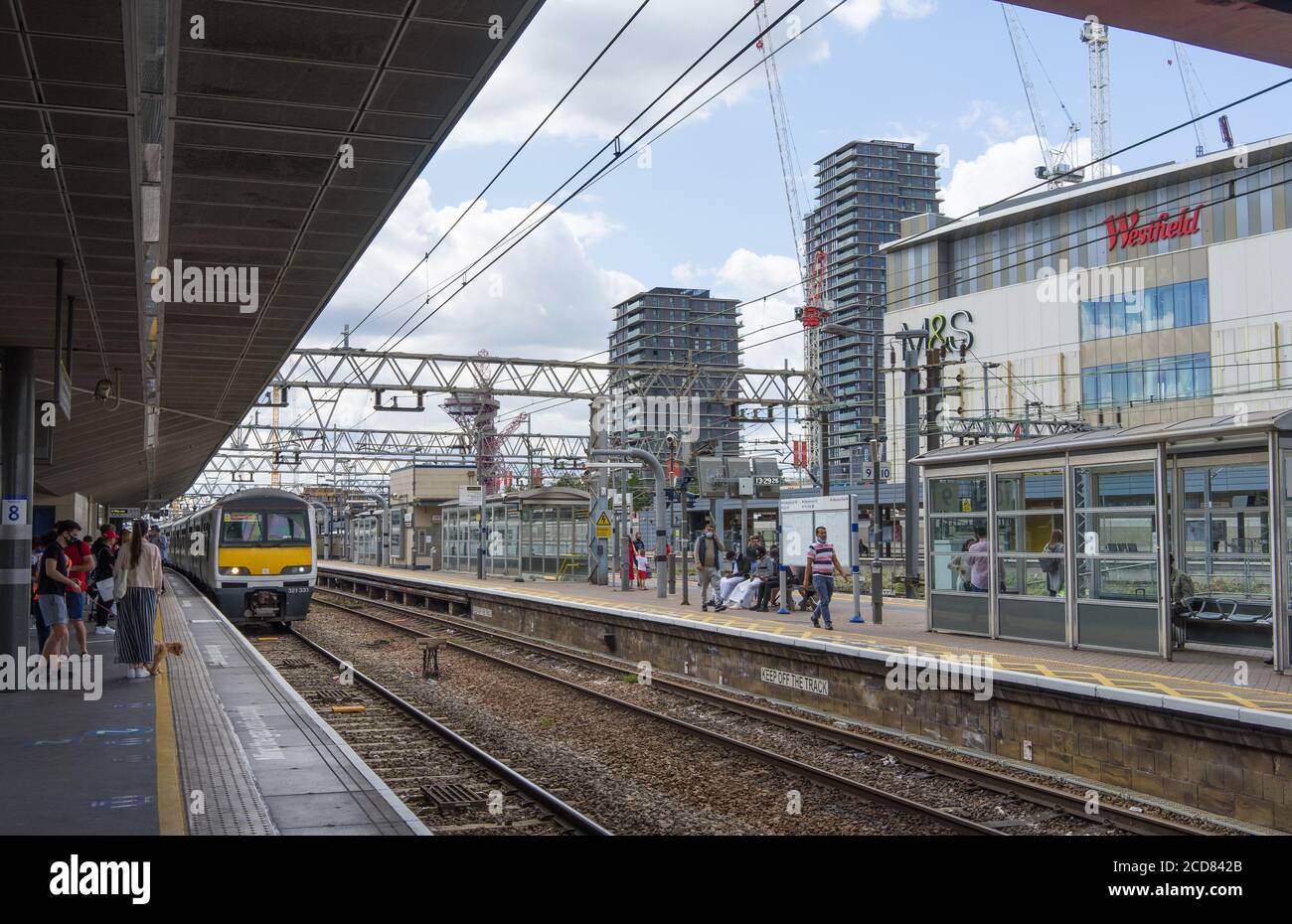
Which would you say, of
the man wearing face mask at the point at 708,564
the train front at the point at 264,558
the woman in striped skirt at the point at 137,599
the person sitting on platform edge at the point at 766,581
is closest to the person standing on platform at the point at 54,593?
the woman in striped skirt at the point at 137,599

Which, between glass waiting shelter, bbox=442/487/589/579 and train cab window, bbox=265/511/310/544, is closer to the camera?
train cab window, bbox=265/511/310/544

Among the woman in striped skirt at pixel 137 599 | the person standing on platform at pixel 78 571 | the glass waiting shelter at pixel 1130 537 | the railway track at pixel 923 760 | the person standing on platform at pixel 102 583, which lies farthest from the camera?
the person standing on platform at pixel 102 583

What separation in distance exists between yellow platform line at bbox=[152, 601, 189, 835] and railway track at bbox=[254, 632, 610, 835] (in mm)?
1863

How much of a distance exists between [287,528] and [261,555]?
0.79m

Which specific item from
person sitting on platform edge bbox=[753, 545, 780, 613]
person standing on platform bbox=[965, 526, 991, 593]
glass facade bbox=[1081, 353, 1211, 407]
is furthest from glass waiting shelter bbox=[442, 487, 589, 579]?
glass facade bbox=[1081, 353, 1211, 407]

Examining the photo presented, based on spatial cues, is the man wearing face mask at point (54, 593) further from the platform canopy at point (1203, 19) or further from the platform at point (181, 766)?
the platform canopy at point (1203, 19)

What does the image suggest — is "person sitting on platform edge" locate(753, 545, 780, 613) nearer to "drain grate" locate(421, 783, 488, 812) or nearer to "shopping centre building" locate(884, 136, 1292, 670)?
"shopping centre building" locate(884, 136, 1292, 670)

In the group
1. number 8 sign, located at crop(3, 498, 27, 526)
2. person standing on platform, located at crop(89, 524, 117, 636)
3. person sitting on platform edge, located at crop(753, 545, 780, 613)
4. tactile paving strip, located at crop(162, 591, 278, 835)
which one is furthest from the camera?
person sitting on platform edge, located at crop(753, 545, 780, 613)

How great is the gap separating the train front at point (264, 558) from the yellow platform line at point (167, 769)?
11.4m

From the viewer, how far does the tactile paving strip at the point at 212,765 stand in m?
7.07

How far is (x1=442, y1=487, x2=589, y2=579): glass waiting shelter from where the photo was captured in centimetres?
3294

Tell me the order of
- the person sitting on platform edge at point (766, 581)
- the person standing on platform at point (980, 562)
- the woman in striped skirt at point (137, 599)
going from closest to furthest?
1. the woman in striped skirt at point (137, 599)
2. the person standing on platform at point (980, 562)
3. the person sitting on platform edge at point (766, 581)

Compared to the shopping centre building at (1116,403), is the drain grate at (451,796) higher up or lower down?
lower down

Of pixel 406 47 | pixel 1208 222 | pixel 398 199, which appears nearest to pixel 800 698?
pixel 398 199
